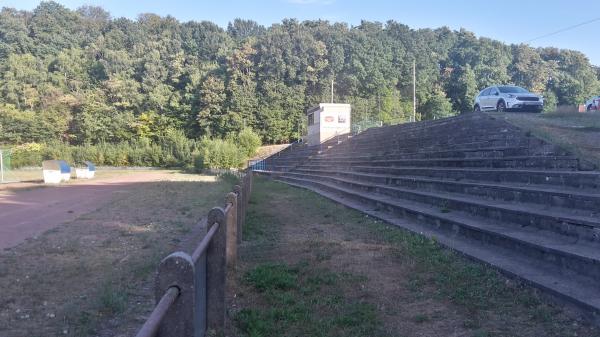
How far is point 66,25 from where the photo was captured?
99938 mm

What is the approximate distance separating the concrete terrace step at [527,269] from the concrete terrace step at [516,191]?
109cm

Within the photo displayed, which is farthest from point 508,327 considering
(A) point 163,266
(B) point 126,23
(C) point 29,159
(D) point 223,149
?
(B) point 126,23

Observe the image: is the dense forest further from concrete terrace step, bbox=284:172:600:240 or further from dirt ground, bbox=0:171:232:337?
dirt ground, bbox=0:171:232:337

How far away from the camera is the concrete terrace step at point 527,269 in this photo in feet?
15.4

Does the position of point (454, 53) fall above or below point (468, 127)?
above

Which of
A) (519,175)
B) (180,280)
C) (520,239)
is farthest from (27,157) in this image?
(180,280)

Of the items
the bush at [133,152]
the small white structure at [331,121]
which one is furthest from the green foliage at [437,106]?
the small white structure at [331,121]

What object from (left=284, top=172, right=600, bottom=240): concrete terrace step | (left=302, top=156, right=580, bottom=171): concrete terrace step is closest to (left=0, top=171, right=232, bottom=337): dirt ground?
(left=284, top=172, right=600, bottom=240): concrete terrace step

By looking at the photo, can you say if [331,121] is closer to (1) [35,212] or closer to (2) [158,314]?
(1) [35,212]

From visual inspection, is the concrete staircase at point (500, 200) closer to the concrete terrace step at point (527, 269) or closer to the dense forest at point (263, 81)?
the concrete terrace step at point (527, 269)

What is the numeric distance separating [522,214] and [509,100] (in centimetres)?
1556

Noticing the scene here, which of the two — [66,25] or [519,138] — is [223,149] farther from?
[66,25]

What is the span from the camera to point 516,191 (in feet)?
26.6

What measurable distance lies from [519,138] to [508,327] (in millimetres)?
7234
